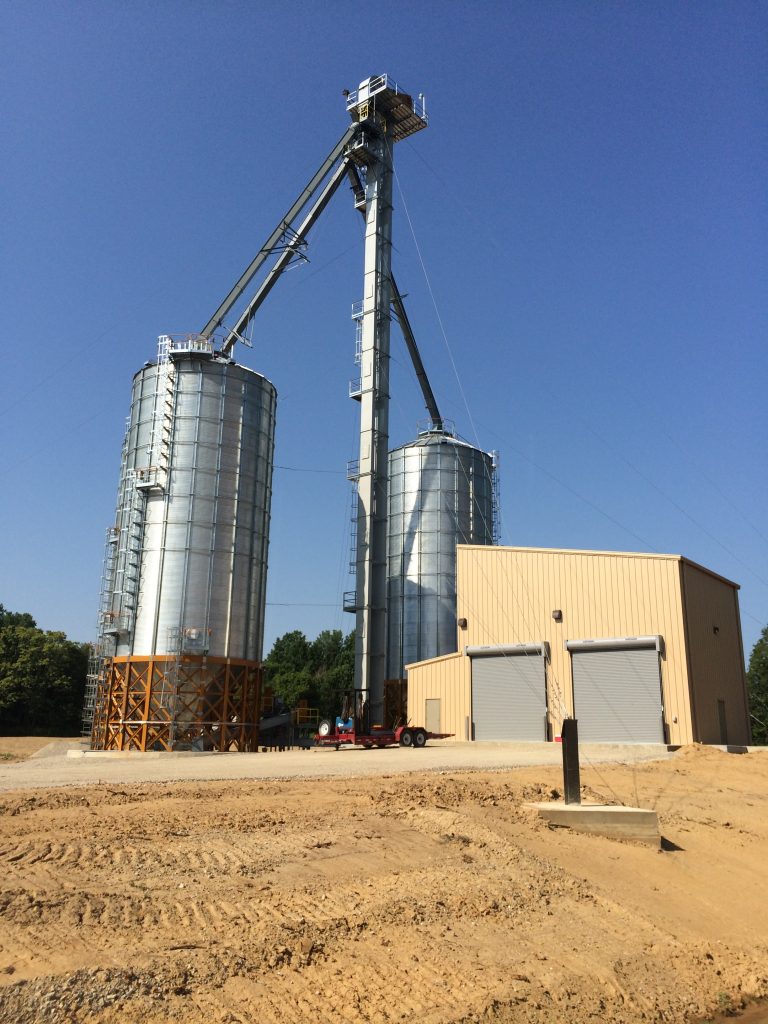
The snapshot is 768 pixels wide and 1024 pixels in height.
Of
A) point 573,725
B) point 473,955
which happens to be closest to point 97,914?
point 473,955

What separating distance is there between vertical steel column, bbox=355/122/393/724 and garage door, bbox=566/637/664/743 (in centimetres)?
1148

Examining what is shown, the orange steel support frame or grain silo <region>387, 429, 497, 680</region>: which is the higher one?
grain silo <region>387, 429, 497, 680</region>

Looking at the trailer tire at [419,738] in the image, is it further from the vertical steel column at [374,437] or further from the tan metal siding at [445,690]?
the vertical steel column at [374,437]

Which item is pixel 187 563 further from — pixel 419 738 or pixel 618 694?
pixel 618 694

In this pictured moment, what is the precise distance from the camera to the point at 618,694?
106ft

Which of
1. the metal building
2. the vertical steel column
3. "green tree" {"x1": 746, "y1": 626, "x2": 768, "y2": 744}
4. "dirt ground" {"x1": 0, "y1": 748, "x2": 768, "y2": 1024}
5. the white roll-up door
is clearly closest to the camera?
"dirt ground" {"x1": 0, "y1": 748, "x2": 768, "y2": 1024}

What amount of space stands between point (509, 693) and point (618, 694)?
4.99m

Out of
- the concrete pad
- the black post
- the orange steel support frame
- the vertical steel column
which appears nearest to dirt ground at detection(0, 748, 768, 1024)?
the concrete pad

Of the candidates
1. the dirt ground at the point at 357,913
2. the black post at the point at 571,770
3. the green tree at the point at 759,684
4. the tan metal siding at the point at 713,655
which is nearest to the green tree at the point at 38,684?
the tan metal siding at the point at 713,655

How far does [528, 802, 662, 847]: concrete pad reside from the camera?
13422mm

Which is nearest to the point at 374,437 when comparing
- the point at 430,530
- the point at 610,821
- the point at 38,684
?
the point at 430,530

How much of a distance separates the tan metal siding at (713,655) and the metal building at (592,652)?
55 millimetres

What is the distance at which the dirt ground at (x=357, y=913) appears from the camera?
23.0ft

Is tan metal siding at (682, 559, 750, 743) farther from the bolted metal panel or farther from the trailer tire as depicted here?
the bolted metal panel
